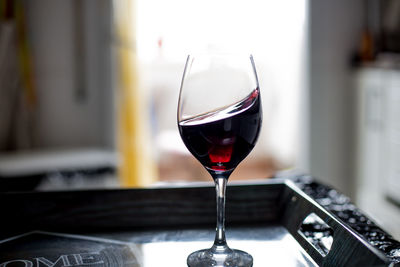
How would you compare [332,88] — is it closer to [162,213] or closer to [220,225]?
[162,213]

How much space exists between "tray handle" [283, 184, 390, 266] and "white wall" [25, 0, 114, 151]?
2666 mm

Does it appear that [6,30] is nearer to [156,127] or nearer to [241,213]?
[156,127]

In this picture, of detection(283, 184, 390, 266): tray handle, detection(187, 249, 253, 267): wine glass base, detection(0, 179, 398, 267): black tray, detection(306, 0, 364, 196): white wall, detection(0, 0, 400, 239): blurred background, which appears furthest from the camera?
detection(306, 0, 364, 196): white wall

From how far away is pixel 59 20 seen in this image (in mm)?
3246

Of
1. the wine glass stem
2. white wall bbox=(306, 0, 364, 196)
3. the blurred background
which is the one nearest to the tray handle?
the wine glass stem

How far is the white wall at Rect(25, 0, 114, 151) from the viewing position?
3240 millimetres

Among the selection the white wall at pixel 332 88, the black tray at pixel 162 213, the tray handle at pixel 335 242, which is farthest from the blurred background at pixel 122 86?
the tray handle at pixel 335 242

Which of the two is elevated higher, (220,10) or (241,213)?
(220,10)

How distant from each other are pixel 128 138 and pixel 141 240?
2.59 meters

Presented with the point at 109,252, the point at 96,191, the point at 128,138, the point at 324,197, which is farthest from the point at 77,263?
the point at 128,138

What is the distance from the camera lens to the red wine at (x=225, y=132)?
63 cm

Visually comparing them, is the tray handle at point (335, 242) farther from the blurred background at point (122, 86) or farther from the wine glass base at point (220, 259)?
the blurred background at point (122, 86)

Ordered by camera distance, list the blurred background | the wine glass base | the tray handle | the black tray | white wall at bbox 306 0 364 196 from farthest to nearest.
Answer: white wall at bbox 306 0 364 196
the blurred background
the black tray
the wine glass base
the tray handle

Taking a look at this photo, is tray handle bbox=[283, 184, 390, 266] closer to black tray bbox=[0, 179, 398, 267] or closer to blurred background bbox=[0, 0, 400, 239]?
black tray bbox=[0, 179, 398, 267]
